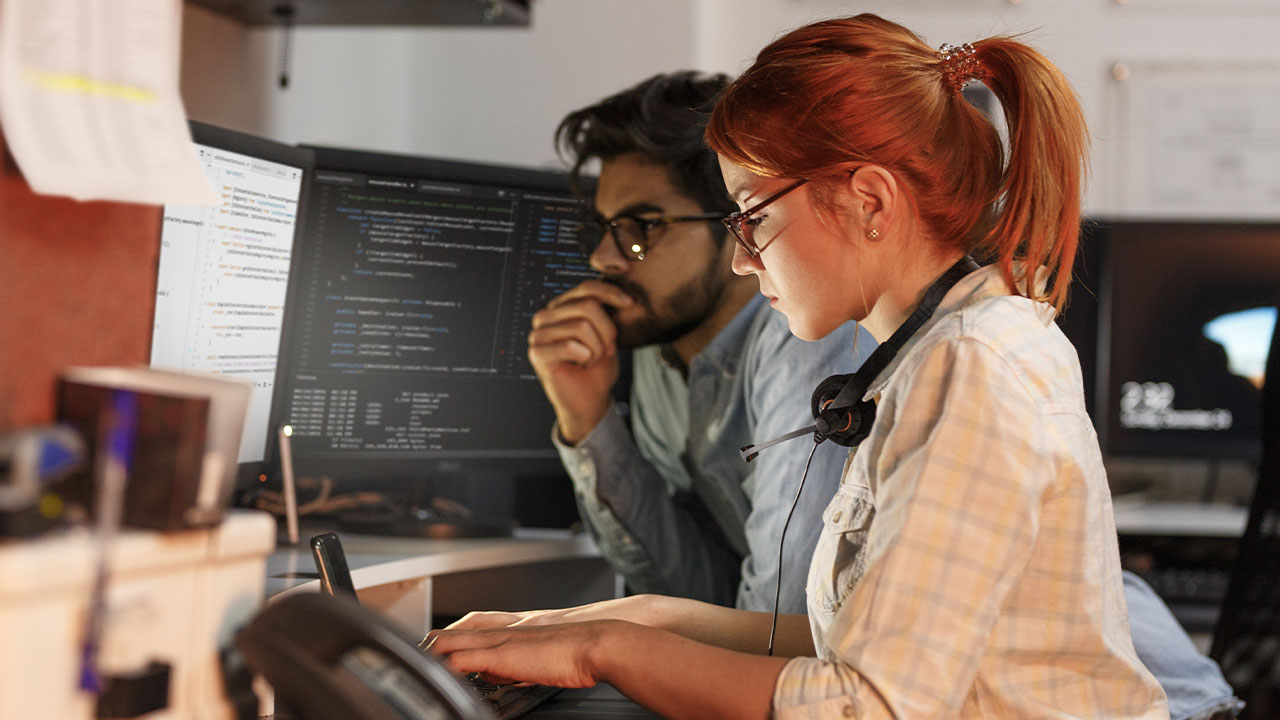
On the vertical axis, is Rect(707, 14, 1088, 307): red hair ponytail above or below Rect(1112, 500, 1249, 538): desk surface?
above

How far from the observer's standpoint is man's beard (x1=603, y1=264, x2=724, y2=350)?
5.01ft

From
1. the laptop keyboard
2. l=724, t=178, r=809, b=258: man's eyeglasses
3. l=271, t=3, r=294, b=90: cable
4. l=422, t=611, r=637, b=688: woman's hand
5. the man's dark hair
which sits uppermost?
l=271, t=3, r=294, b=90: cable

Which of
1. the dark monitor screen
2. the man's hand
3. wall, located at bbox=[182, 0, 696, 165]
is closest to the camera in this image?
the man's hand

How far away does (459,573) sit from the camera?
149cm

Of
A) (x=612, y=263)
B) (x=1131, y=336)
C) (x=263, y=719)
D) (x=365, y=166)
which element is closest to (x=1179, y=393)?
(x=1131, y=336)

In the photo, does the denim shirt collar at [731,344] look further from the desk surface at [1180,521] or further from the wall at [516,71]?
the desk surface at [1180,521]

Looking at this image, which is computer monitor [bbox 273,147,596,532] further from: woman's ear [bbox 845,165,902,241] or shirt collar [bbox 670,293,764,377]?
woman's ear [bbox 845,165,902,241]

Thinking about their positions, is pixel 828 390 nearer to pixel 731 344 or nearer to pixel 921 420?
pixel 921 420

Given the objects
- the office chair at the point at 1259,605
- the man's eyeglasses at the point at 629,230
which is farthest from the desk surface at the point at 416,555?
the office chair at the point at 1259,605

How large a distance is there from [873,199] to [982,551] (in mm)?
329

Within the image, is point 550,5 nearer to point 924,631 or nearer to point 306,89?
point 306,89

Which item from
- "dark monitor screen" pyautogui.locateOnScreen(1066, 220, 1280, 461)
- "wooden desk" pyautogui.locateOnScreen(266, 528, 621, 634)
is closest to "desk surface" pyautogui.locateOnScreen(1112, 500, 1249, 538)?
"dark monitor screen" pyautogui.locateOnScreen(1066, 220, 1280, 461)

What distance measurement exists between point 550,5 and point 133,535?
1927 millimetres

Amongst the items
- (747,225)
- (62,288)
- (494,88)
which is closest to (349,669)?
(62,288)
